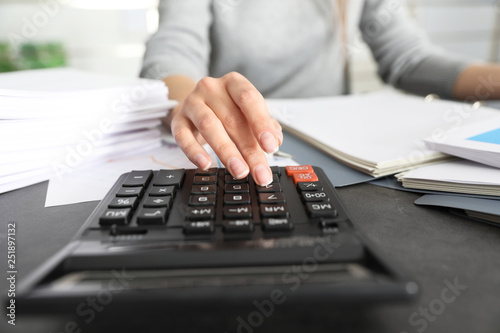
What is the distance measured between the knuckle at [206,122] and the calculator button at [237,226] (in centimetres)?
16

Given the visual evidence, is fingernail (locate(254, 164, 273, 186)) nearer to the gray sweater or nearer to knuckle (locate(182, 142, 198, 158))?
knuckle (locate(182, 142, 198, 158))

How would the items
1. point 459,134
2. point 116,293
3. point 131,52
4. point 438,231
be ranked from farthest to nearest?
point 131,52 < point 459,134 < point 438,231 < point 116,293

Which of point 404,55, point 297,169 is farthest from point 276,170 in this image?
point 404,55

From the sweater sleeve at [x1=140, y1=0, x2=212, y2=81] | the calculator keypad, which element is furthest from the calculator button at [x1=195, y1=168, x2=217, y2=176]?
the sweater sleeve at [x1=140, y1=0, x2=212, y2=81]

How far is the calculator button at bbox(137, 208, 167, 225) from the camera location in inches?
11.0

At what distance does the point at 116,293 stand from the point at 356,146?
1.11 ft

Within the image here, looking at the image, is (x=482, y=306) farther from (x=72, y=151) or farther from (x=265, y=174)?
(x=72, y=151)

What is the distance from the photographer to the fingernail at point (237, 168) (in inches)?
14.2

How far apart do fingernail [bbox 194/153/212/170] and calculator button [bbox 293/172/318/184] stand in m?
0.09

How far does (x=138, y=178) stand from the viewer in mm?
365

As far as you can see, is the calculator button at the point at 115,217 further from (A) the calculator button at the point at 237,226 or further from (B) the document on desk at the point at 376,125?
(B) the document on desk at the point at 376,125

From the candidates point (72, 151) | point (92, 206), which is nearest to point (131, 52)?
point (72, 151)

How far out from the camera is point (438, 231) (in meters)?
0.30

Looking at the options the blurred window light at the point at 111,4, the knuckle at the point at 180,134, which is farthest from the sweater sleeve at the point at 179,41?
the blurred window light at the point at 111,4
